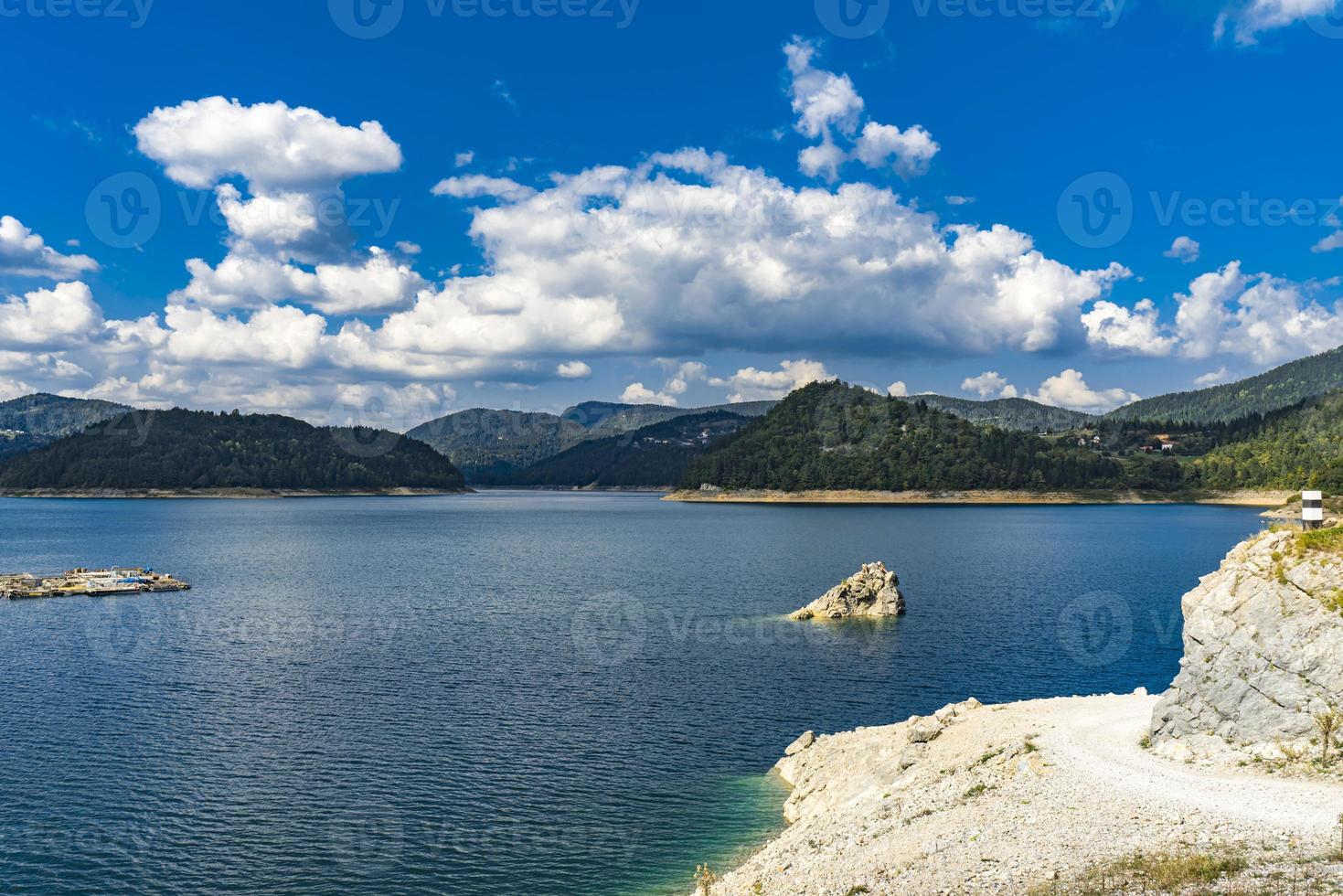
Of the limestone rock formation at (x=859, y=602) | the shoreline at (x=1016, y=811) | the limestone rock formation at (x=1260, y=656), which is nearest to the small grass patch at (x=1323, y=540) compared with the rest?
the limestone rock formation at (x=1260, y=656)

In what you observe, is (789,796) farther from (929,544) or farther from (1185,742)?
(929,544)

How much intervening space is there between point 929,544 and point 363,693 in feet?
377

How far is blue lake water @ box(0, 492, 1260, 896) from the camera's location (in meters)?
31.0

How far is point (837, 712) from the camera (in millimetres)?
47656

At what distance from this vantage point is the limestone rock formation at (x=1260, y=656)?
28328 millimetres

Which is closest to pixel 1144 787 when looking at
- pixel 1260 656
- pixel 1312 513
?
pixel 1260 656

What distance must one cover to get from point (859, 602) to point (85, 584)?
8625cm

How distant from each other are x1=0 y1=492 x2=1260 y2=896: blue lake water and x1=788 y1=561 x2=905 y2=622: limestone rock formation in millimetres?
2503

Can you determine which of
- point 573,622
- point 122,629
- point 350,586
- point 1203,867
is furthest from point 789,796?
point 350,586

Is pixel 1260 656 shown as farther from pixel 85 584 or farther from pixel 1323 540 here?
pixel 85 584

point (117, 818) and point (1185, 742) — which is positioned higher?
point (1185, 742)

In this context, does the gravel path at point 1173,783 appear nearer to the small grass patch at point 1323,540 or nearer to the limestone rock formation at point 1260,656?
the limestone rock formation at point 1260,656

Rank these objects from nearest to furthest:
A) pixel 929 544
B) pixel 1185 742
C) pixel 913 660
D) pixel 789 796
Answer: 1. pixel 1185 742
2. pixel 789 796
3. pixel 913 660
4. pixel 929 544

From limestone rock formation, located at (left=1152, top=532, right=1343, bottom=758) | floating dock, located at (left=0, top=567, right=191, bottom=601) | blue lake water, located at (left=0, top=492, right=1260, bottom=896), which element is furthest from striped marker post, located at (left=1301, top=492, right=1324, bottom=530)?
floating dock, located at (left=0, top=567, right=191, bottom=601)
